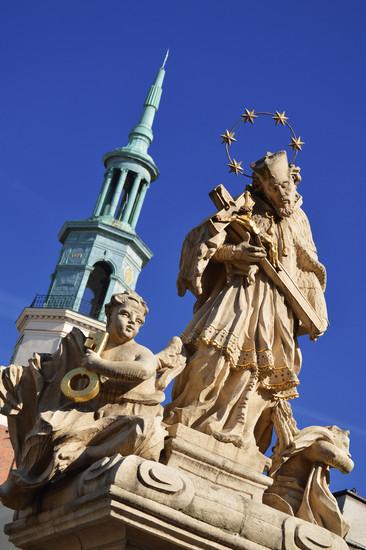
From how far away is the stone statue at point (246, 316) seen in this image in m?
7.54

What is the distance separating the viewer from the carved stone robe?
7512 mm

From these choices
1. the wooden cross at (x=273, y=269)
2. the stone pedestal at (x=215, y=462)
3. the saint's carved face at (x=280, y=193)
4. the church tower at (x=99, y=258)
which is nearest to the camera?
the stone pedestal at (x=215, y=462)

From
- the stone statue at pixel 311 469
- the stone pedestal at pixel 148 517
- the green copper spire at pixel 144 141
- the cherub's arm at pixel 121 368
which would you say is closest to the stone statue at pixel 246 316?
the stone statue at pixel 311 469

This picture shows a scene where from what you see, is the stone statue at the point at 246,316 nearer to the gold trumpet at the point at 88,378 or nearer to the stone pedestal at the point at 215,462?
the stone pedestal at the point at 215,462

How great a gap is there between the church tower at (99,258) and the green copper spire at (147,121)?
4.9 inches

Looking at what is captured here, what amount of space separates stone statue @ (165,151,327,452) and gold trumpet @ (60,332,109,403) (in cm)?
96

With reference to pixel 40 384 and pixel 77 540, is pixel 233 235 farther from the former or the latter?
pixel 77 540

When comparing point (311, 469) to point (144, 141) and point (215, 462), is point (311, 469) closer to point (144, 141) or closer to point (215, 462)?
point (215, 462)

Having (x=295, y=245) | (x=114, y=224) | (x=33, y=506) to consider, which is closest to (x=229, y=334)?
(x=295, y=245)

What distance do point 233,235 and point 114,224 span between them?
163ft

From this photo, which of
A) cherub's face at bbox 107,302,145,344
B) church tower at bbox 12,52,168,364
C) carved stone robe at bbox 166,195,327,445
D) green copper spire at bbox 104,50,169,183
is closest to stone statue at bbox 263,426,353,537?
carved stone robe at bbox 166,195,327,445

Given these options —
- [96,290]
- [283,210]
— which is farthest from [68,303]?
[283,210]

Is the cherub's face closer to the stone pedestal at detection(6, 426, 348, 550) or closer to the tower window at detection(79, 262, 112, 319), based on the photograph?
the stone pedestal at detection(6, 426, 348, 550)

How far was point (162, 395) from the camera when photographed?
6.76 metres
